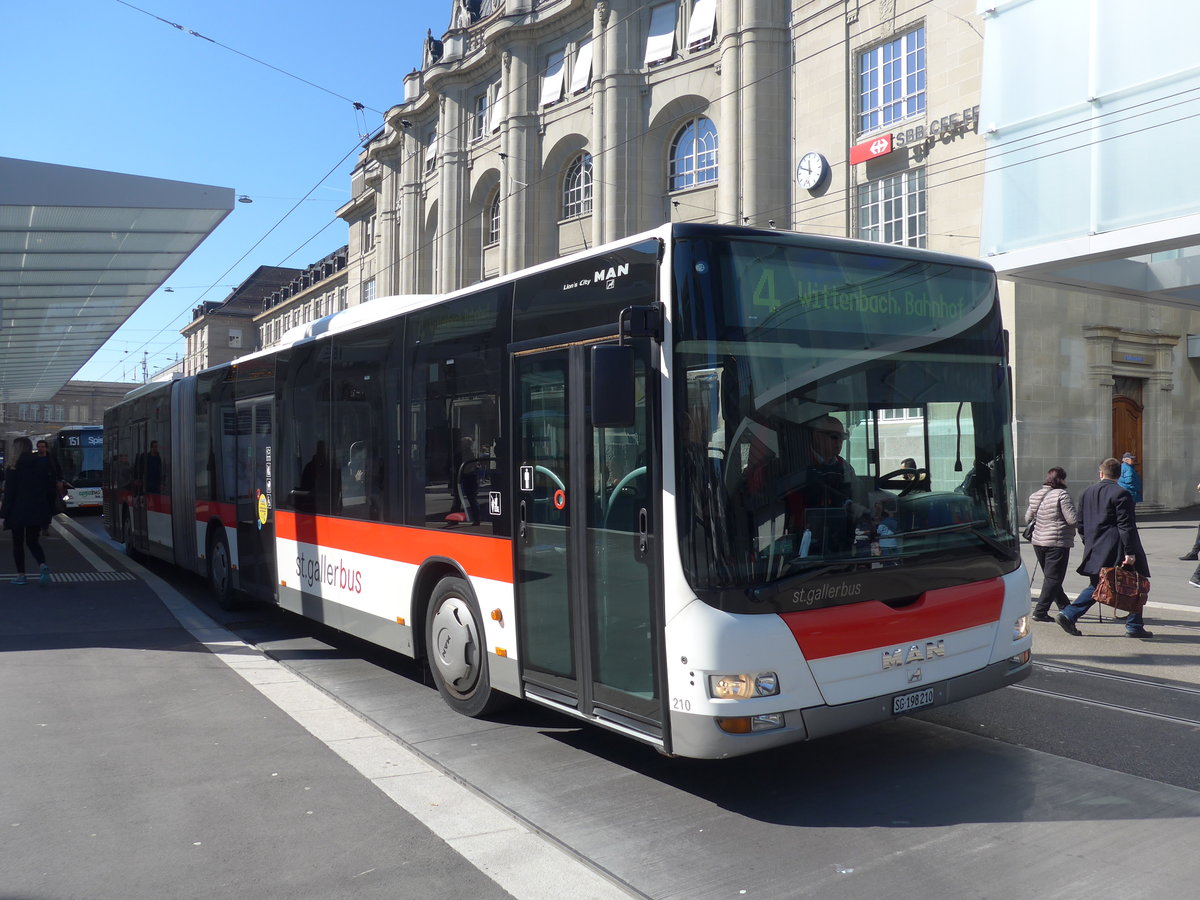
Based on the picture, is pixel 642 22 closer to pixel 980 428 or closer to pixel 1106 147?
pixel 1106 147

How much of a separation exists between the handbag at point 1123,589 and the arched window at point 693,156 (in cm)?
2181

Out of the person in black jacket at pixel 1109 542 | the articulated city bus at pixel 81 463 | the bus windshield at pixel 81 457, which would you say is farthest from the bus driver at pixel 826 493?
the bus windshield at pixel 81 457

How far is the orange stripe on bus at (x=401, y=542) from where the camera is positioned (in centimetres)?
623

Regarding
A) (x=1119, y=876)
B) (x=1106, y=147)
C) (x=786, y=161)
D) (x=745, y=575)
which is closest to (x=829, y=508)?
(x=745, y=575)

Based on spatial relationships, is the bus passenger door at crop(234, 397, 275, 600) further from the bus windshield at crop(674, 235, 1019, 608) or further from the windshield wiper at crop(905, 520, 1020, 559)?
the windshield wiper at crop(905, 520, 1020, 559)

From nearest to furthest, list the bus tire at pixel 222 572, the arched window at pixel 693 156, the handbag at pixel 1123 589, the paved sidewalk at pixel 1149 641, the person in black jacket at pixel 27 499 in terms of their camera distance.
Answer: the paved sidewalk at pixel 1149 641
the handbag at pixel 1123 589
the bus tire at pixel 222 572
the person in black jacket at pixel 27 499
the arched window at pixel 693 156

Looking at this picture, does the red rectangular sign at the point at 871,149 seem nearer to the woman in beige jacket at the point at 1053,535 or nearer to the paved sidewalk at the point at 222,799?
the woman in beige jacket at the point at 1053,535

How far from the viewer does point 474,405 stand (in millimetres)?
6465

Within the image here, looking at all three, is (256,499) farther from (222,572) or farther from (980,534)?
(980,534)

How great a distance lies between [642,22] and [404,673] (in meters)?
27.6

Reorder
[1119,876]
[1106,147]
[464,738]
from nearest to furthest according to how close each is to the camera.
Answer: [1119,876]
[464,738]
[1106,147]

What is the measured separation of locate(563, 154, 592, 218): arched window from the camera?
3359cm

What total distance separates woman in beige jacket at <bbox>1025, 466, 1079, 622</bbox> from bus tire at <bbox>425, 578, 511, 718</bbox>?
6010 mm

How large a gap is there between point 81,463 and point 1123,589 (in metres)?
32.5
